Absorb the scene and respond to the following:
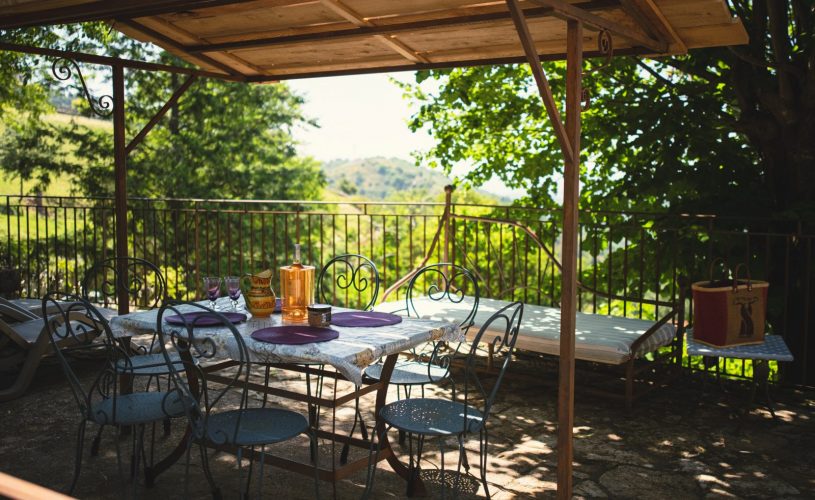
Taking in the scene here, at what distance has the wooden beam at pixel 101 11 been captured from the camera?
134 inches

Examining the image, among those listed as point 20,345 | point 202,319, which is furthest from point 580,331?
point 20,345

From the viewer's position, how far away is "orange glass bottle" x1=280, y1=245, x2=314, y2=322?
12.8ft

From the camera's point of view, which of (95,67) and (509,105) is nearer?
(509,105)

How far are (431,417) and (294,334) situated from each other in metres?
0.74

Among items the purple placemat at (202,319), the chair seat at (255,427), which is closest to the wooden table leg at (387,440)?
the chair seat at (255,427)

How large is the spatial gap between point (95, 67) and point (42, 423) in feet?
47.4

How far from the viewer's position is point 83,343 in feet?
18.6

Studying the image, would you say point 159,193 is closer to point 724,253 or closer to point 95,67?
point 95,67

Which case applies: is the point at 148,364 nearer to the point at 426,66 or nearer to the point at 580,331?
the point at 426,66

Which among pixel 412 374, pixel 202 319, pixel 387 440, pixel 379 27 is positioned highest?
pixel 379 27

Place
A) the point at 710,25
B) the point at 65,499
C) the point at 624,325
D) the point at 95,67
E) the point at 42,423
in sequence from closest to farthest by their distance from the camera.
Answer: the point at 65,499 → the point at 710,25 → the point at 42,423 → the point at 624,325 → the point at 95,67

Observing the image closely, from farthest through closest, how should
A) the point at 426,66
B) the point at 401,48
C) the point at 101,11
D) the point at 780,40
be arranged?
the point at 780,40 < the point at 426,66 < the point at 401,48 < the point at 101,11

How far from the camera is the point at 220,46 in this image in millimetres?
5070

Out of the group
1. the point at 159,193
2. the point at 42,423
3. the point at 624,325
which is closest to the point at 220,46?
the point at 42,423
